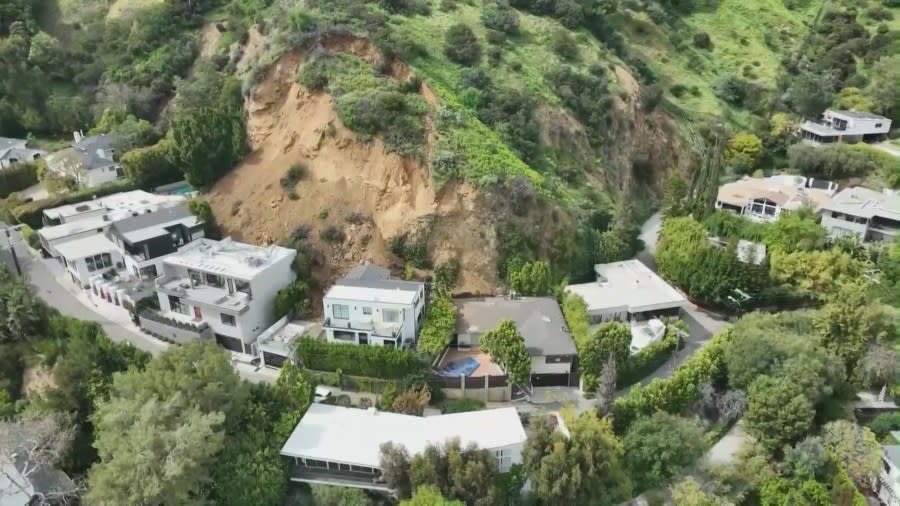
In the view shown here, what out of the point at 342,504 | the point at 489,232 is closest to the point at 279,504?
the point at 342,504

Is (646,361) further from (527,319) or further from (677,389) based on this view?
(527,319)

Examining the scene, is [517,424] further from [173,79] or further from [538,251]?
[173,79]

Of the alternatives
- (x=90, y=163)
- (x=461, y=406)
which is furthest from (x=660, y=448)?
(x=90, y=163)

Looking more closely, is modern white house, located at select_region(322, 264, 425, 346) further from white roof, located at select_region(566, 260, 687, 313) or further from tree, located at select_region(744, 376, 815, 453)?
tree, located at select_region(744, 376, 815, 453)

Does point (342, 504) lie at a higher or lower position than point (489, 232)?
lower

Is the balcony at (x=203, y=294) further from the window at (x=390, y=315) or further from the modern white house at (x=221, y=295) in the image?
the window at (x=390, y=315)

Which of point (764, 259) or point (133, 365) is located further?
point (764, 259)
